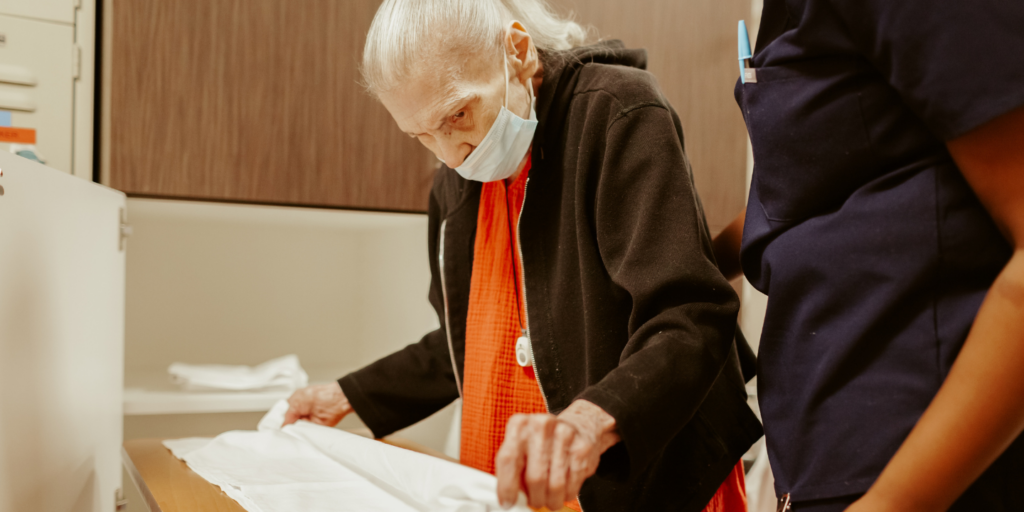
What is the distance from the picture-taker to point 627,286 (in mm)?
607

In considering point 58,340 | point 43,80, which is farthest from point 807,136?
point 43,80

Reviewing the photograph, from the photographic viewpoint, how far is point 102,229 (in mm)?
900

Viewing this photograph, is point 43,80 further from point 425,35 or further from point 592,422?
point 592,422

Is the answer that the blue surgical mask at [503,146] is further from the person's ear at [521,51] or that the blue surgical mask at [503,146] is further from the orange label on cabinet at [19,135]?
the orange label on cabinet at [19,135]

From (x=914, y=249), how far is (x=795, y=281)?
3.2 inches

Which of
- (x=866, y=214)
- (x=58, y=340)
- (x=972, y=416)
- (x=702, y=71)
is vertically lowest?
(x=58, y=340)

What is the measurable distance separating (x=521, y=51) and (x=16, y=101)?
73 centimetres

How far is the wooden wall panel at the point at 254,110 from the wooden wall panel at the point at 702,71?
522 millimetres

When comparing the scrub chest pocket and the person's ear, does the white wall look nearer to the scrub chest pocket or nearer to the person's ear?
the person's ear

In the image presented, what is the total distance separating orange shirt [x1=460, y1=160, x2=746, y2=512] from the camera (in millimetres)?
828

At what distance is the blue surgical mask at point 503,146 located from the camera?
2.41 feet

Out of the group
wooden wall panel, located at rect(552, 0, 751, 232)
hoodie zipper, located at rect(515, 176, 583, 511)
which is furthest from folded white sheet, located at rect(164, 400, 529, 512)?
wooden wall panel, located at rect(552, 0, 751, 232)

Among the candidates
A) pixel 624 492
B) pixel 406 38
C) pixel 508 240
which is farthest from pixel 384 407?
pixel 406 38

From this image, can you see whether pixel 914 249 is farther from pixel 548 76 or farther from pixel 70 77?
pixel 70 77
